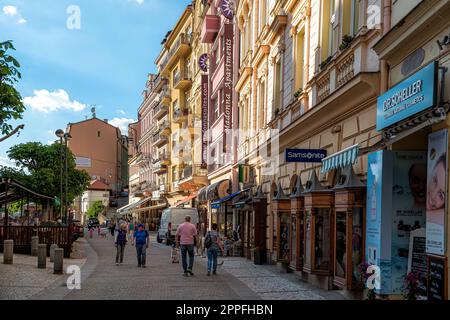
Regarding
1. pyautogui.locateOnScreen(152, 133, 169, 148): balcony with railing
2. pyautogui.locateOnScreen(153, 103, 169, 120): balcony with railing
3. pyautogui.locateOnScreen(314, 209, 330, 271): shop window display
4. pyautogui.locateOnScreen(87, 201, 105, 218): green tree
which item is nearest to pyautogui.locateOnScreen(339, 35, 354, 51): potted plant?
pyautogui.locateOnScreen(314, 209, 330, 271): shop window display

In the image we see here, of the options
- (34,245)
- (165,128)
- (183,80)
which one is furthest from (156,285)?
(165,128)

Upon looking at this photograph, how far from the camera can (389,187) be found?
33.0 feet

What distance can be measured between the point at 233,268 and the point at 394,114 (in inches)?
426

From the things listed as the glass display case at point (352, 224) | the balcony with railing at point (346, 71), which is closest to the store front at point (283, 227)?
the balcony with railing at point (346, 71)

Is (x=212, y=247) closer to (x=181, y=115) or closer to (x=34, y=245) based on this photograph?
(x=34, y=245)

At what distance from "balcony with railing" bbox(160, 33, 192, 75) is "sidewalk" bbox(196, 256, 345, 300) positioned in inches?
1370

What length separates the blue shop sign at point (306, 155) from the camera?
46.8 ft

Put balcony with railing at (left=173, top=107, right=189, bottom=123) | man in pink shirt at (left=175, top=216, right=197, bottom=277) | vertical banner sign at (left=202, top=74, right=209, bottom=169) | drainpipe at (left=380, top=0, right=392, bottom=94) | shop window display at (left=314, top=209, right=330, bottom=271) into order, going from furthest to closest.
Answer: balcony with railing at (left=173, top=107, right=189, bottom=123)
vertical banner sign at (left=202, top=74, right=209, bottom=169)
man in pink shirt at (left=175, top=216, right=197, bottom=277)
shop window display at (left=314, top=209, right=330, bottom=271)
drainpipe at (left=380, top=0, right=392, bottom=94)

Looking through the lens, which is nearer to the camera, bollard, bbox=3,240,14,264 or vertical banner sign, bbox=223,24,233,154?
bollard, bbox=3,240,14,264

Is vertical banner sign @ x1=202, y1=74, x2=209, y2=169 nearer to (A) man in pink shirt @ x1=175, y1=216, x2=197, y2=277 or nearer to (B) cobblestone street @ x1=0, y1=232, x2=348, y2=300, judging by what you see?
(B) cobblestone street @ x1=0, y1=232, x2=348, y2=300

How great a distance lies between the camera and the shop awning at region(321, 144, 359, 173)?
10961 millimetres

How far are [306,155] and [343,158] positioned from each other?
9.44 feet

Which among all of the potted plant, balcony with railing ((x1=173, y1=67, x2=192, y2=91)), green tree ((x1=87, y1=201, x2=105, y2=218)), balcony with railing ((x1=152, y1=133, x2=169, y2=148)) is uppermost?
balcony with railing ((x1=173, y1=67, x2=192, y2=91))

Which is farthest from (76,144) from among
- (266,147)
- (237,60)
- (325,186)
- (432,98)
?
(432,98)
